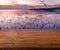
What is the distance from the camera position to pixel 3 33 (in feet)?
3.28

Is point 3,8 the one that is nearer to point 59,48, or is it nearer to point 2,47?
point 2,47

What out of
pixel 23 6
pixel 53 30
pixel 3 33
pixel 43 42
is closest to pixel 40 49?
pixel 43 42

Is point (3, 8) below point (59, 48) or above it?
above

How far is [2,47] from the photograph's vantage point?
95cm

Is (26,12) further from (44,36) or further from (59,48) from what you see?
(59,48)

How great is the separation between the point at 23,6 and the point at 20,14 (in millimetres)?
89

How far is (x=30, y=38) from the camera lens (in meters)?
0.97

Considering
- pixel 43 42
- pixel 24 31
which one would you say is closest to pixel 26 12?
pixel 24 31

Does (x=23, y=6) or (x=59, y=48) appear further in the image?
(x=23, y=6)

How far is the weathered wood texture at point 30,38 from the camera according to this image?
95 cm

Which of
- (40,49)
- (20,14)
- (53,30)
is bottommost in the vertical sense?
(40,49)

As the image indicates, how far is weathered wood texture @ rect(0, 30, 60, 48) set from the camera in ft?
3.10

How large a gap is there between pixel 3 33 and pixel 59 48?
1.19 feet

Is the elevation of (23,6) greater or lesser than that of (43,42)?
greater
